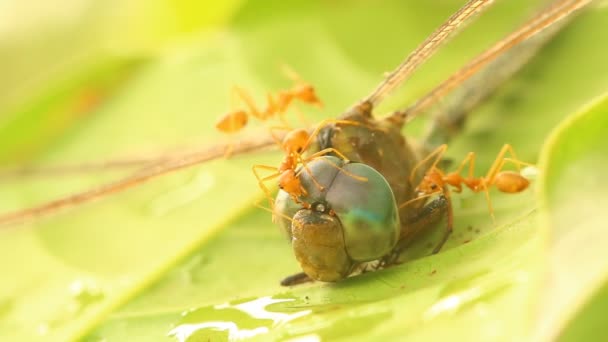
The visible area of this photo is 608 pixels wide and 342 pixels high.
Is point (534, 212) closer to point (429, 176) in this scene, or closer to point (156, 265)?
point (429, 176)

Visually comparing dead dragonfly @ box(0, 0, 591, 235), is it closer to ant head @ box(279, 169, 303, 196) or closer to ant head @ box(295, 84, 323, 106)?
ant head @ box(279, 169, 303, 196)

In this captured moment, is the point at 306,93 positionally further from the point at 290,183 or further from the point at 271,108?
the point at 290,183

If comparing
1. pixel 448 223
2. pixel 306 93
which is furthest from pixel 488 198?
pixel 306 93

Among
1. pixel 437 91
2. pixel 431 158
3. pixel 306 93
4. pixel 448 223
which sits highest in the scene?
pixel 306 93

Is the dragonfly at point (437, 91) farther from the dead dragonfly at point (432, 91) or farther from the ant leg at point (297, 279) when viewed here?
the ant leg at point (297, 279)

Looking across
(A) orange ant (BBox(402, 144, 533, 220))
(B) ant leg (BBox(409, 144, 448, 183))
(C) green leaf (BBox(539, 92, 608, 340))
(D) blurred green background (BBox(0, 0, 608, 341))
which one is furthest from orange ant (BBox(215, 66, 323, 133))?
(C) green leaf (BBox(539, 92, 608, 340))

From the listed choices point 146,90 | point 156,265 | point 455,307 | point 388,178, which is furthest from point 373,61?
point 455,307

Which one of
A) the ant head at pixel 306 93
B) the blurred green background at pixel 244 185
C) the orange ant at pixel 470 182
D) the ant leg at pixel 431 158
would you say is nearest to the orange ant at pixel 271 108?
the ant head at pixel 306 93
